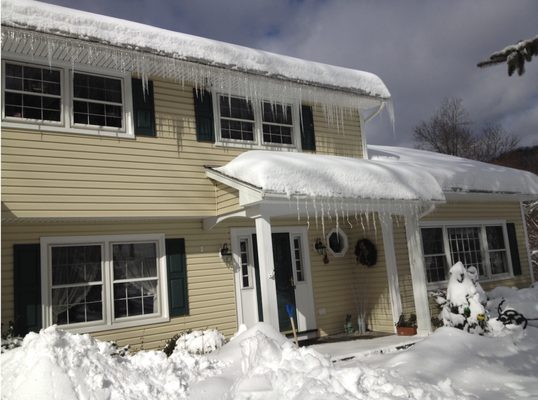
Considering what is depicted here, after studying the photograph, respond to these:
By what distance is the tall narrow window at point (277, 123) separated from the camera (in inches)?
360

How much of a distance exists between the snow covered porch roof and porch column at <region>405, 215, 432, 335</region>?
1.17ft

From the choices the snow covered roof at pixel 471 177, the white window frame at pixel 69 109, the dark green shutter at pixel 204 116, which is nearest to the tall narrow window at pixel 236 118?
the dark green shutter at pixel 204 116

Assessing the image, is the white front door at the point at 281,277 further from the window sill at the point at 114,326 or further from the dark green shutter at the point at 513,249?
the dark green shutter at the point at 513,249

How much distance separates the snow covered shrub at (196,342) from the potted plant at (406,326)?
11.9 ft

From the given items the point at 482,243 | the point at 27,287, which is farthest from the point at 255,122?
the point at 482,243

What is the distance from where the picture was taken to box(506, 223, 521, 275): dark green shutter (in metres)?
11.9

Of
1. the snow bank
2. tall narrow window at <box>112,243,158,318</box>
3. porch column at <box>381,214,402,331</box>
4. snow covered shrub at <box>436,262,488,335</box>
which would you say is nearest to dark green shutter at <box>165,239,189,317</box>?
tall narrow window at <box>112,243,158,318</box>

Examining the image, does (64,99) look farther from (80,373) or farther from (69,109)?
(80,373)

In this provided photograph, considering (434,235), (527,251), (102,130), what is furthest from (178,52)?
(527,251)

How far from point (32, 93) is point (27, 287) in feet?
8.96

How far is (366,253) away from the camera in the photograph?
31.8ft

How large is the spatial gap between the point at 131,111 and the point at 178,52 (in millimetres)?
1215

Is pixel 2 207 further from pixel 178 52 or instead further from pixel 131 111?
pixel 178 52

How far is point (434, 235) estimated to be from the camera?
10.6m
